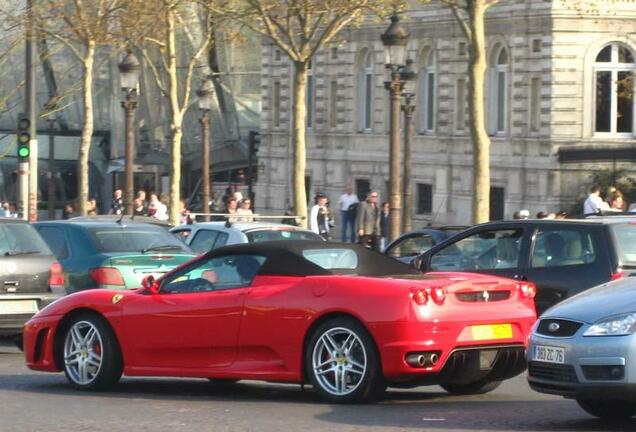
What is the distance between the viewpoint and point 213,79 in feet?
220

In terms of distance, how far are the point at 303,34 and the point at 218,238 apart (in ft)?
46.9

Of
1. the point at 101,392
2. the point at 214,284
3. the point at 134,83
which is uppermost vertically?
the point at 134,83

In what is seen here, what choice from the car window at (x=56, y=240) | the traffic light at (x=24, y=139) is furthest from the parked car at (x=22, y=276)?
the traffic light at (x=24, y=139)

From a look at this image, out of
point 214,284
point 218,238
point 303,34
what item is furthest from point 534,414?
point 303,34

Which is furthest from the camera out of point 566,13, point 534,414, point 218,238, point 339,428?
point 566,13

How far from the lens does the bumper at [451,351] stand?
12.2 metres

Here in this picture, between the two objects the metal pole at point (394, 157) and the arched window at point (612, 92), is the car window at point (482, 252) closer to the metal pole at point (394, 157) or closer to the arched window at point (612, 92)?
the metal pole at point (394, 157)

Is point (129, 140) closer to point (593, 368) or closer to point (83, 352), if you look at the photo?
point (83, 352)

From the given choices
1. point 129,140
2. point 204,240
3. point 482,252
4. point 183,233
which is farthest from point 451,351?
point 129,140

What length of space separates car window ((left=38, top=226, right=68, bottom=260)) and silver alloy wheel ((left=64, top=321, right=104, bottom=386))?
6.15 m

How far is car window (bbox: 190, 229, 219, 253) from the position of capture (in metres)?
23.1

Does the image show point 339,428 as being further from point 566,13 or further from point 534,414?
point 566,13

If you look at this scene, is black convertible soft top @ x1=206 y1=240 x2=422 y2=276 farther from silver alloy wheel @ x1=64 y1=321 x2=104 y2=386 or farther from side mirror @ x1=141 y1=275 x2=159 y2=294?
silver alloy wheel @ x1=64 y1=321 x2=104 y2=386

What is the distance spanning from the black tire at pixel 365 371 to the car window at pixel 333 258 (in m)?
0.80
